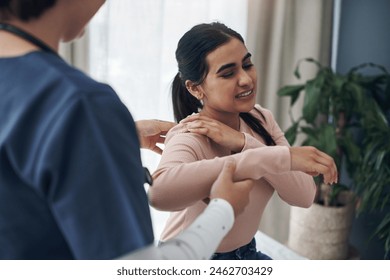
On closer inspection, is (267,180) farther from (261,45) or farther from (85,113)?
(261,45)

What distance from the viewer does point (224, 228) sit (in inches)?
18.5

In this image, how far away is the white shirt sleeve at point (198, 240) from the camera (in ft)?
1.36

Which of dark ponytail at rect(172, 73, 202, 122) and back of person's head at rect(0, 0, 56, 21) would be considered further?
dark ponytail at rect(172, 73, 202, 122)

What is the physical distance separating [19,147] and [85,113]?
0.06m

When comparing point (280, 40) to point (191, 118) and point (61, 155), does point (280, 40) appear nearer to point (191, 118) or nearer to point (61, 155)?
point (191, 118)

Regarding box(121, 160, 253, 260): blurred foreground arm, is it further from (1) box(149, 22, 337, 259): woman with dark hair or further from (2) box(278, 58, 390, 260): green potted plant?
(2) box(278, 58, 390, 260): green potted plant

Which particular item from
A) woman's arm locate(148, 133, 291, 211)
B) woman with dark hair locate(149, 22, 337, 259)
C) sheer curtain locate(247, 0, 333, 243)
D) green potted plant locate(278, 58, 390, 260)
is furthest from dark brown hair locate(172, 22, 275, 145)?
green potted plant locate(278, 58, 390, 260)

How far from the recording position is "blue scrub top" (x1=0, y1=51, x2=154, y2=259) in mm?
364

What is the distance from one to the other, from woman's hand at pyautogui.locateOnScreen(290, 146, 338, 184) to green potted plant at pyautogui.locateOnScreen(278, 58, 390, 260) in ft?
2.69

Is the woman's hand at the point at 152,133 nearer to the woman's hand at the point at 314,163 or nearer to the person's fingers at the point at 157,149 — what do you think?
the person's fingers at the point at 157,149

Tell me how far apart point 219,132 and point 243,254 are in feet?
0.59

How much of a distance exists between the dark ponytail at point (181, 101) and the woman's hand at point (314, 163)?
0.49ft

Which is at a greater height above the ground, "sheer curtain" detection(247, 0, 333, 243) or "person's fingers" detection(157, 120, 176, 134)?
"sheer curtain" detection(247, 0, 333, 243)
